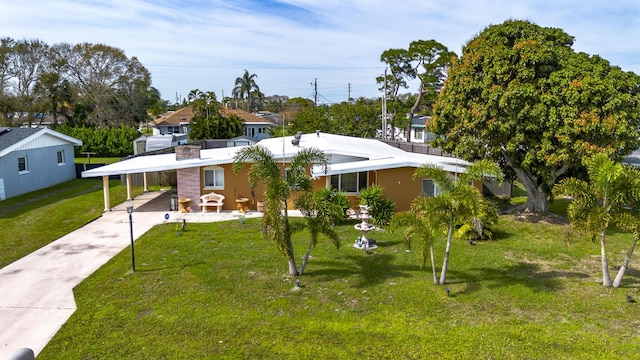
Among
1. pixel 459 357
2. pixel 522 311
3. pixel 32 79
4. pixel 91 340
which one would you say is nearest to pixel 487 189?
pixel 522 311

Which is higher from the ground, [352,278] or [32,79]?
[32,79]

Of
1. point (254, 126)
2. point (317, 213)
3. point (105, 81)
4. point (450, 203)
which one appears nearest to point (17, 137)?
point (317, 213)

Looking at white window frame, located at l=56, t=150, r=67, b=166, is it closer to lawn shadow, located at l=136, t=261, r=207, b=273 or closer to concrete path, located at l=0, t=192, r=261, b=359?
concrete path, located at l=0, t=192, r=261, b=359

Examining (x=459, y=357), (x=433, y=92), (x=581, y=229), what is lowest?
(x=459, y=357)

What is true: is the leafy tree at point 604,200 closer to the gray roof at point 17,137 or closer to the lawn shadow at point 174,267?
the lawn shadow at point 174,267

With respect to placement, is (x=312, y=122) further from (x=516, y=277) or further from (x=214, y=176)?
(x=516, y=277)

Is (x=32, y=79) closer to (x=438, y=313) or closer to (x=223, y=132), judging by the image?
(x=223, y=132)

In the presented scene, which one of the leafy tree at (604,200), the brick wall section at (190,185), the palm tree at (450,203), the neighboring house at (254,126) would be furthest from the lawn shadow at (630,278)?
the neighboring house at (254,126)
